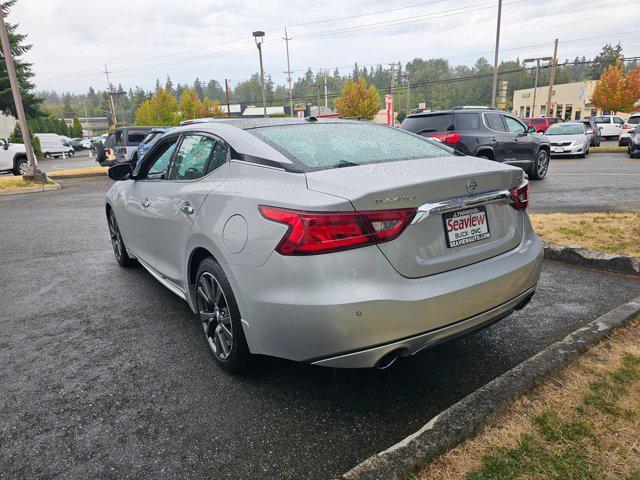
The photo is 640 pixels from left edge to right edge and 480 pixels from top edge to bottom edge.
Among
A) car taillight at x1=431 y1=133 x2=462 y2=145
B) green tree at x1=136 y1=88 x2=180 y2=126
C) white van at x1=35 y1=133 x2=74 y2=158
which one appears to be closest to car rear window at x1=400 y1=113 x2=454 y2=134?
car taillight at x1=431 y1=133 x2=462 y2=145

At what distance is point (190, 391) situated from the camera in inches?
111

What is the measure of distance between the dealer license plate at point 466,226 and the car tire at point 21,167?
70.1 feet

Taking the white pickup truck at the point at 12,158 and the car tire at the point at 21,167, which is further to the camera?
the car tire at the point at 21,167

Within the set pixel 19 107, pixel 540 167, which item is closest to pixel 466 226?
pixel 540 167

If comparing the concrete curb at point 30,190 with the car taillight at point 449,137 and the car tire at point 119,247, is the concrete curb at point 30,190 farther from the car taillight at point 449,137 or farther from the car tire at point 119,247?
the car taillight at point 449,137

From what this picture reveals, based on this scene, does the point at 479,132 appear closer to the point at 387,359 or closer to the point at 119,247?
the point at 119,247

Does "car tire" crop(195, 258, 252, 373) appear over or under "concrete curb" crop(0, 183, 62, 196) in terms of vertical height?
over

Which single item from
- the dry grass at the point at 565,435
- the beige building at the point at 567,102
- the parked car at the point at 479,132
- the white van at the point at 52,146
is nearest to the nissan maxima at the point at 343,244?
the dry grass at the point at 565,435

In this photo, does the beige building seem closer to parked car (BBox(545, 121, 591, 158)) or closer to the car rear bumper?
parked car (BBox(545, 121, 591, 158))

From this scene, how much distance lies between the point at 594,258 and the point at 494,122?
7.27 m

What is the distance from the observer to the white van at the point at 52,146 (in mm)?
37719

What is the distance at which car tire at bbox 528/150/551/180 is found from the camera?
12203 millimetres

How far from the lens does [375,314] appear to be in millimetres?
2172

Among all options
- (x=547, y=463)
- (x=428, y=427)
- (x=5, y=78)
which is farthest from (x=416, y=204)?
(x=5, y=78)
